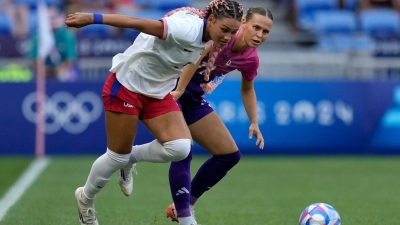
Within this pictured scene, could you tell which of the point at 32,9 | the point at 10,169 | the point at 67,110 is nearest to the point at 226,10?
the point at 10,169

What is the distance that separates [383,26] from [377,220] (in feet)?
35.9

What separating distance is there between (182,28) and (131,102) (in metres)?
0.72

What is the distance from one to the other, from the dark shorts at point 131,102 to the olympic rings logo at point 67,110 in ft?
23.8

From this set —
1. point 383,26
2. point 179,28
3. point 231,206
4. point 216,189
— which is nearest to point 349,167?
point 216,189

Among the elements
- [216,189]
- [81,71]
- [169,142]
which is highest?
[169,142]

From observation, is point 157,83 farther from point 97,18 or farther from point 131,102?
point 97,18

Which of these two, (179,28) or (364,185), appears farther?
(364,185)

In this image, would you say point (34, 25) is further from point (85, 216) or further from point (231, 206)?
point (85, 216)

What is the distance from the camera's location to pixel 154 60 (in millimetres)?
5832

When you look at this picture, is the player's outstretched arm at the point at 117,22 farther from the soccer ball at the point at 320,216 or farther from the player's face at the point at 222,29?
the soccer ball at the point at 320,216

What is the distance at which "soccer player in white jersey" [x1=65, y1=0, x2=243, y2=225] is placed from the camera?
5.69m

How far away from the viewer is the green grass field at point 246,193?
725 centimetres

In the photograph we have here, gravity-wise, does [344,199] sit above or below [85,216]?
below

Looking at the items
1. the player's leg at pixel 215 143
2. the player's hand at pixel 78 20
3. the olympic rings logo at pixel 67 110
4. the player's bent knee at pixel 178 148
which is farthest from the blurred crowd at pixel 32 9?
the player's hand at pixel 78 20
